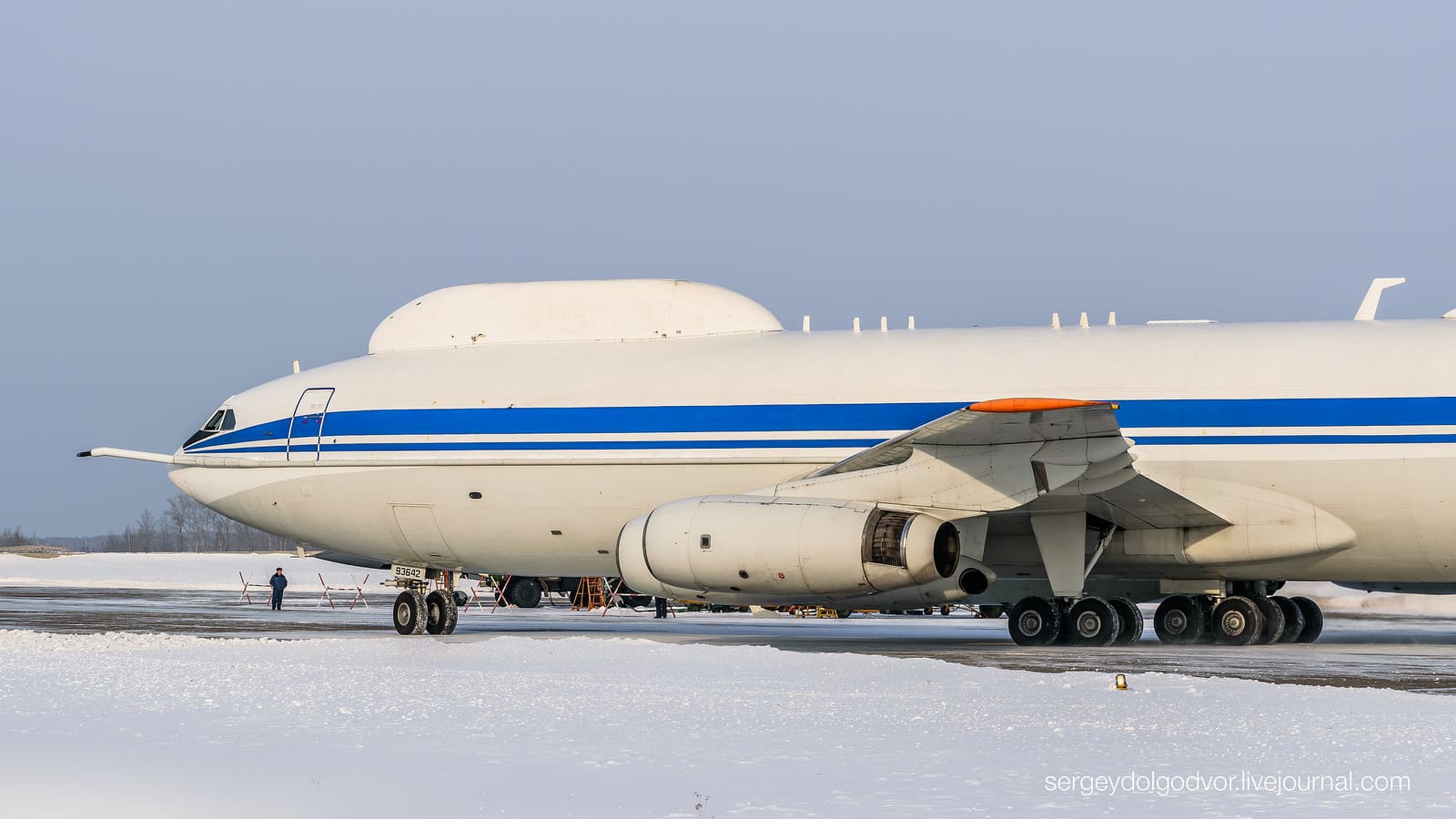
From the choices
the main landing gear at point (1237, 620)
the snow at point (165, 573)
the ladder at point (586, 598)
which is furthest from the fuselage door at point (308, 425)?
the snow at point (165, 573)

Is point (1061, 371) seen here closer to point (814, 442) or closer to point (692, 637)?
point (814, 442)

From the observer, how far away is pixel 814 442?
64.7 ft

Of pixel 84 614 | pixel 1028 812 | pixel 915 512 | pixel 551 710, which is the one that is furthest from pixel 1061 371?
pixel 84 614

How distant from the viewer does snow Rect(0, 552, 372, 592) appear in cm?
5334

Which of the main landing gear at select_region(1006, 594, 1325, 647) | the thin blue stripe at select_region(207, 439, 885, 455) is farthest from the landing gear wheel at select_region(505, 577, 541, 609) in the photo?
the main landing gear at select_region(1006, 594, 1325, 647)

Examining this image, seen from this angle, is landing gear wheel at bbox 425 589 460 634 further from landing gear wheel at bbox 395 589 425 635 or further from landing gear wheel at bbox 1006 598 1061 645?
landing gear wheel at bbox 1006 598 1061 645

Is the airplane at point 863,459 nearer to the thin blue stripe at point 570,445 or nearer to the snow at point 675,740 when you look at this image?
the thin blue stripe at point 570,445

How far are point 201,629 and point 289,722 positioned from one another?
1535 cm

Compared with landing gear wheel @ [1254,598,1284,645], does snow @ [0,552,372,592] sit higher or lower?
higher

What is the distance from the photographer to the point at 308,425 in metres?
22.7

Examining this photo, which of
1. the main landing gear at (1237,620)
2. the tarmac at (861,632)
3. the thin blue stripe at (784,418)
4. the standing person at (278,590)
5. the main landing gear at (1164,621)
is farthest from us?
the standing person at (278,590)

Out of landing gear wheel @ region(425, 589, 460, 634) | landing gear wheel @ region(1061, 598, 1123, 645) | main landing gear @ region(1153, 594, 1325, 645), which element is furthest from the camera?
landing gear wheel @ region(425, 589, 460, 634)

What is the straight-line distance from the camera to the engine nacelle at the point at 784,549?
1759 cm

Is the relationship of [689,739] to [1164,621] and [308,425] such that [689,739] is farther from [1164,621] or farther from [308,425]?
[308,425]
